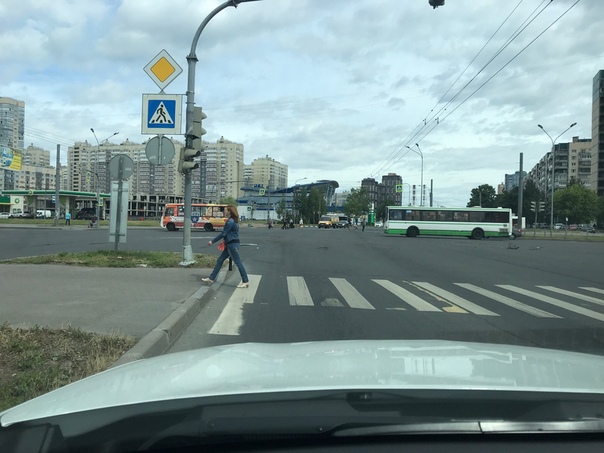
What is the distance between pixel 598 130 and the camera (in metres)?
106

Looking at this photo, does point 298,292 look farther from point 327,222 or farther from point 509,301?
point 327,222

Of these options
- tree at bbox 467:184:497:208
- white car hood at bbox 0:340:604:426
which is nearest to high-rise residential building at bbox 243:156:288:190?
tree at bbox 467:184:497:208

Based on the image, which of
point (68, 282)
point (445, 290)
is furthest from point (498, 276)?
point (68, 282)

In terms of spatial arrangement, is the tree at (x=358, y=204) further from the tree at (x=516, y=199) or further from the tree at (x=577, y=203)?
the tree at (x=577, y=203)

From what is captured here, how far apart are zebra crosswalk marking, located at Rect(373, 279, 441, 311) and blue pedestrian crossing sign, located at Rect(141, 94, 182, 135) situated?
243 inches

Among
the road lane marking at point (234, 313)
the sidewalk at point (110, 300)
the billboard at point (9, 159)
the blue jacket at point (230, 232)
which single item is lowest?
the road lane marking at point (234, 313)

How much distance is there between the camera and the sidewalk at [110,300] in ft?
20.4

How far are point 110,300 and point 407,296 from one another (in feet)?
18.3

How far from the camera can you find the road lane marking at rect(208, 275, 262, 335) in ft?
22.6

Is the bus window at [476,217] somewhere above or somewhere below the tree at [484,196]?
below

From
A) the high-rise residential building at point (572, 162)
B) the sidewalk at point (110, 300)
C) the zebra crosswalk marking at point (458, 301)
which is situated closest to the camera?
the sidewalk at point (110, 300)

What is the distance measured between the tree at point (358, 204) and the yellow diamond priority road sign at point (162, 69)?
99257 millimetres

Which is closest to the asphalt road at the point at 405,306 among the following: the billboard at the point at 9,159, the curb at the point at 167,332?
the curb at the point at 167,332

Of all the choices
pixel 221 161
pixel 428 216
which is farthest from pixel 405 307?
pixel 221 161
